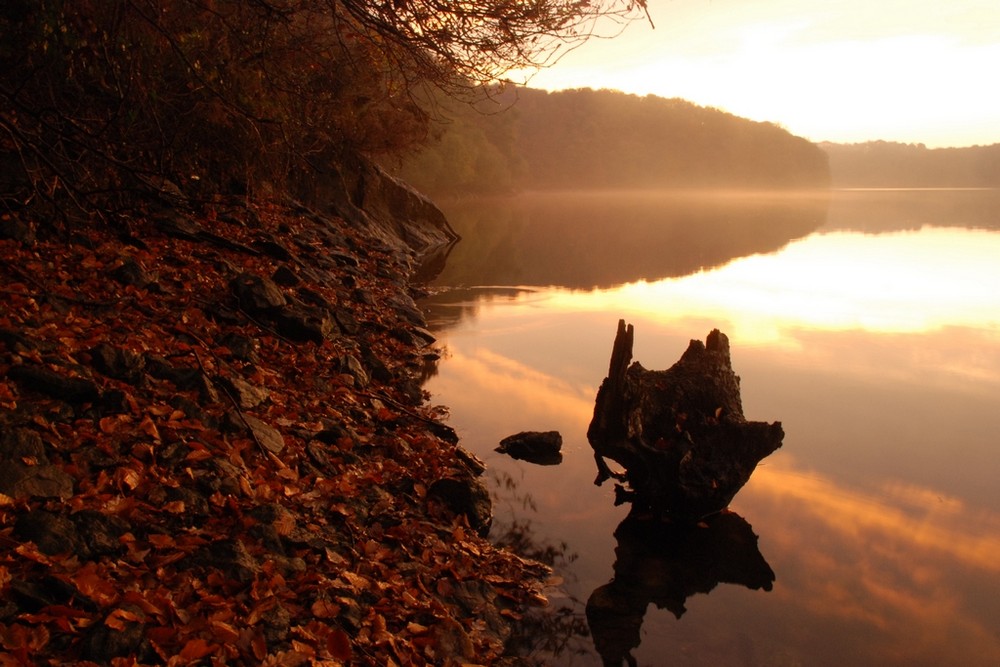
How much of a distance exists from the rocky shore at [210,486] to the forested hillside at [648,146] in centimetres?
10280

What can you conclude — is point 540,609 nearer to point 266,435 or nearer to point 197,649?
point 266,435

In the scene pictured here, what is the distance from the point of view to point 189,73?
11344mm

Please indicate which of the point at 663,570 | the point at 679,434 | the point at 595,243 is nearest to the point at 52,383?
the point at 663,570

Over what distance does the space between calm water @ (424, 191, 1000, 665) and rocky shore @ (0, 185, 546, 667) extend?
0.87 m

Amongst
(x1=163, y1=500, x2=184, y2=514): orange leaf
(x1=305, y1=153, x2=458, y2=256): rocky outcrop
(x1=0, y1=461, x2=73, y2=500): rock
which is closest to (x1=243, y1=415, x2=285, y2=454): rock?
(x1=163, y1=500, x2=184, y2=514): orange leaf

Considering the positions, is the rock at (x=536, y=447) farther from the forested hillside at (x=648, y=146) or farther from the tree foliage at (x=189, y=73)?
the forested hillside at (x=648, y=146)

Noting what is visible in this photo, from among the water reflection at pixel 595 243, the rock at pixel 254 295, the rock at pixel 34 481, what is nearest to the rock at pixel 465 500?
the rock at pixel 34 481

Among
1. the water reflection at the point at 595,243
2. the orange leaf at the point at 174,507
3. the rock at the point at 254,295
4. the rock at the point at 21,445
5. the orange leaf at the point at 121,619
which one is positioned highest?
the water reflection at the point at 595,243

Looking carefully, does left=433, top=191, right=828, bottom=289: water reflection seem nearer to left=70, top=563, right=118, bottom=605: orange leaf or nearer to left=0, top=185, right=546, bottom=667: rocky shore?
left=0, top=185, right=546, bottom=667: rocky shore

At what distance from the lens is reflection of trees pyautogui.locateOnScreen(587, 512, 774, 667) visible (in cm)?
598

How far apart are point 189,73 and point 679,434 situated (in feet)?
30.7

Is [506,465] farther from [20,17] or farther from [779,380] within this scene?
[20,17]

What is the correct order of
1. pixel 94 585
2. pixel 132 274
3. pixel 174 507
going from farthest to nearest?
pixel 132 274 < pixel 174 507 < pixel 94 585

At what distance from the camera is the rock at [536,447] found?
9.14 meters
